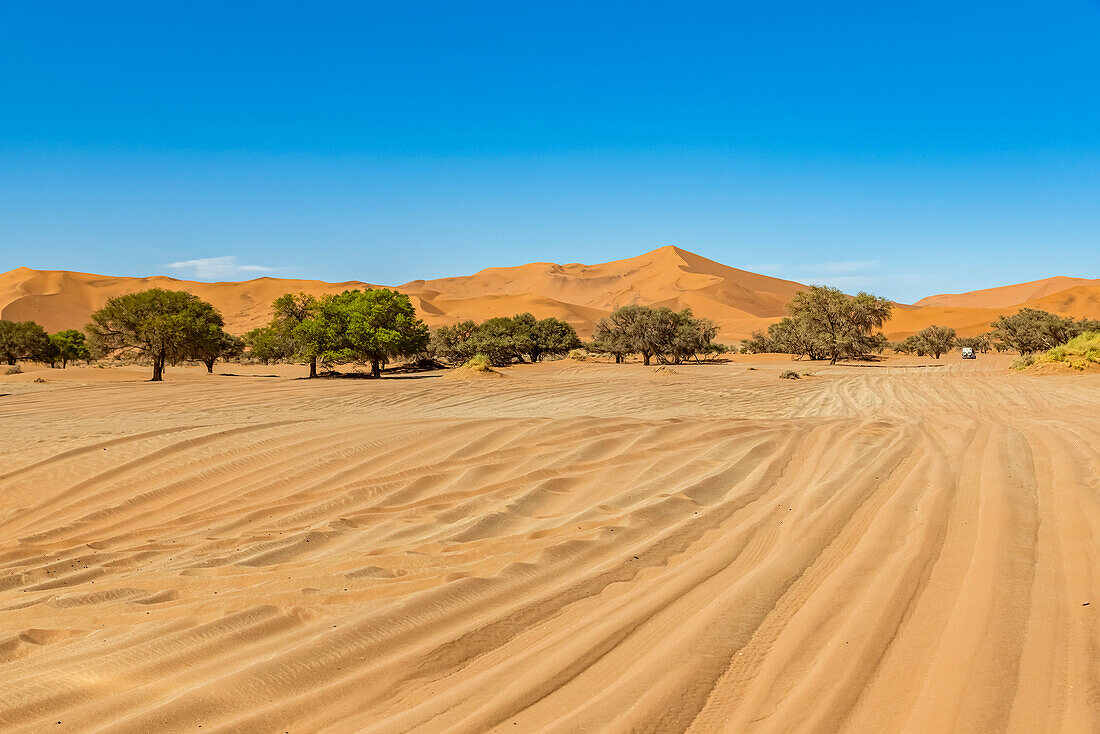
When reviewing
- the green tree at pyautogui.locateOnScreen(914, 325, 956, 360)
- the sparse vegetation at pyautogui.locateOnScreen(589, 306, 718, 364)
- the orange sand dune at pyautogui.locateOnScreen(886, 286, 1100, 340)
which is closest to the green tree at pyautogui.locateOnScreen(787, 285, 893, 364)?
the green tree at pyautogui.locateOnScreen(914, 325, 956, 360)

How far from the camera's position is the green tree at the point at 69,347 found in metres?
39.3

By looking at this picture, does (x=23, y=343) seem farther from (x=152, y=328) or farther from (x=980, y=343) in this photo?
(x=980, y=343)

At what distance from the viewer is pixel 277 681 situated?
2.56 metres

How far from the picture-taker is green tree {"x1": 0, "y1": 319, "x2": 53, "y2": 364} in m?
35.7

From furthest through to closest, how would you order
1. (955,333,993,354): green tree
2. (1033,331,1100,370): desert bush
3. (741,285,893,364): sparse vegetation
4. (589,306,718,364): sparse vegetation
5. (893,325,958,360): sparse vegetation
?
(955,333,993,354): green tree < (893,325,958,360): sparse vegetation < (741,285,893,364): sparse vegetation < (589,306,718,364): sparse vegetation < (1033,331,1100,370): desert bush

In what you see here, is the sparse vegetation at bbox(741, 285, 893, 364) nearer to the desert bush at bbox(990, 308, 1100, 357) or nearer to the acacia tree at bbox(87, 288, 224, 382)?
the desert bush at bbox(990, 308, 1100, 357)

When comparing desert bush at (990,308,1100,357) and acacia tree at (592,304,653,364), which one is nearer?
acacia tree at (592,304,653,364)

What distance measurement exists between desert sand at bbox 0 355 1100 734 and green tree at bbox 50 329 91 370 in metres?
37.9

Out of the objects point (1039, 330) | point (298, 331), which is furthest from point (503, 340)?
point (1039, 330)

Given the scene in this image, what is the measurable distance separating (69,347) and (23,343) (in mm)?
4492

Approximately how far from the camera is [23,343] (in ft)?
118

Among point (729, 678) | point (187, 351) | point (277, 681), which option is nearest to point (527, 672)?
point (729, 678)

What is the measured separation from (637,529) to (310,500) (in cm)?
284

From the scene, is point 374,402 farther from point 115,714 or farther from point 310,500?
point 115,714
